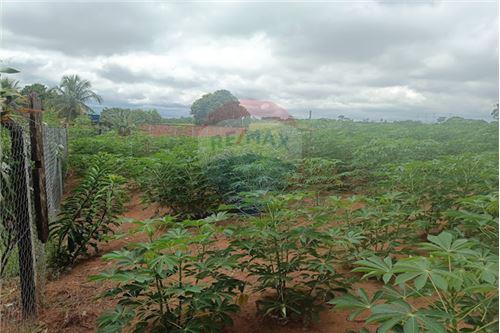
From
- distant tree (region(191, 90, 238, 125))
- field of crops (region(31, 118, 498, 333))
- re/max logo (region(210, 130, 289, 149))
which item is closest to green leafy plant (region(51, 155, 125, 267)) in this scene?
field of crops (region(31, 118, 498, 333))

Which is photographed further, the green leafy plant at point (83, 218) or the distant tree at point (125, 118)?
the distant tree at point (125, 118)

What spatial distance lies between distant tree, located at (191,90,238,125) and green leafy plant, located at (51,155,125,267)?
4.05 m

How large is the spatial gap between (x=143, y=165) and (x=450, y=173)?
11.8 ft

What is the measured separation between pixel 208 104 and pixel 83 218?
471 cm

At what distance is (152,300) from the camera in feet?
5.72

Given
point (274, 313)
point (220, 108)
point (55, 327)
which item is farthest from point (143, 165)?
point (274, 313)

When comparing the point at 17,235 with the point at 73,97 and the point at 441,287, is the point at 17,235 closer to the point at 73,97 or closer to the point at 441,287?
the point at 441,287

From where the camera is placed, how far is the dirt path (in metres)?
1.96

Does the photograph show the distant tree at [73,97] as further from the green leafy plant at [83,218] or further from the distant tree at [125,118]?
the green leafy plant at [83,218]

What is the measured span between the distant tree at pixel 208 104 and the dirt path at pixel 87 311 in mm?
4362

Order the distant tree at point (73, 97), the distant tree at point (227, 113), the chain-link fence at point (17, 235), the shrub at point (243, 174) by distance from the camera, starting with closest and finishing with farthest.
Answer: the chain-link fence at point (17, 235) < the shrub at point (243, 174) < the distant tree at point (227, 113) < the distant tree at point (73, 97)

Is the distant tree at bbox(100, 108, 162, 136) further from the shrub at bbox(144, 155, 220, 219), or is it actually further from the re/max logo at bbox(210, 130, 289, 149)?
the shrub at bbox(144, 155, 220, 219)

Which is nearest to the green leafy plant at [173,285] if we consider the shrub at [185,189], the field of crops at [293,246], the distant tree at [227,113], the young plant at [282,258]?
the field of crops at [293,246]

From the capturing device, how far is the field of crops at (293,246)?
3.96 feet
